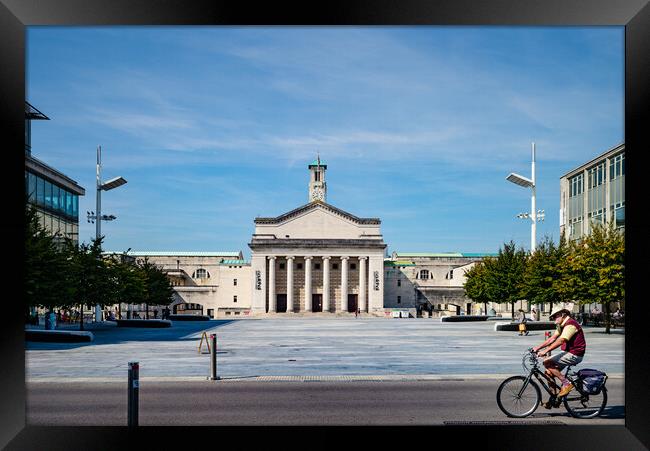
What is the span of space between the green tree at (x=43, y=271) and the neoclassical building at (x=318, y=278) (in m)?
69.2

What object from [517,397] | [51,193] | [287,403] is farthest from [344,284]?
[517,397]

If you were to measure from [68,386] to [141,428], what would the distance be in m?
7.04

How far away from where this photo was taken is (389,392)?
16.4 metres

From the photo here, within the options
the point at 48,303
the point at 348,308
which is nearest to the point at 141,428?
the point at 48,303

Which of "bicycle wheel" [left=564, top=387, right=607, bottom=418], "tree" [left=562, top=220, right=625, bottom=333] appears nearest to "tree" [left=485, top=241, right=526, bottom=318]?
"tree" [left=562, top=220, right=625, bottom=333]

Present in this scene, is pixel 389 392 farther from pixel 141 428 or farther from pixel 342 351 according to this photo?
pixel 342 351

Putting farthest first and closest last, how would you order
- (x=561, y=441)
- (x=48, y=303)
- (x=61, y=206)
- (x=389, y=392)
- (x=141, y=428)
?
(x=61, y=206) → (x=48, y=303) → (x=389, y=392) → (x=141, y=428) → (x=561, y=441)

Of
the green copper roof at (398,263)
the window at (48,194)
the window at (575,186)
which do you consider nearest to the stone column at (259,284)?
the green copper roof at (398,263)

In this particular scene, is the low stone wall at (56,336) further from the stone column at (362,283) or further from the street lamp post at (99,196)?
the stone column at (362,283)

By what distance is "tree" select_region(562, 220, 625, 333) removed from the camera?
37.6 meters

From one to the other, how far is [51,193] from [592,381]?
190 ft

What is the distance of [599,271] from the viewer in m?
37.7

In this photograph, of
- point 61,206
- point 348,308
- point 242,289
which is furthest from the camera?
point 242,289

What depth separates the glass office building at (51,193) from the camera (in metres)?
54.6
